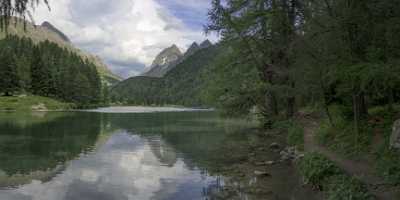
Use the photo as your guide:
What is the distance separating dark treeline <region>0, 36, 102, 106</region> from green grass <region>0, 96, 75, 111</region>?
6.12 meters

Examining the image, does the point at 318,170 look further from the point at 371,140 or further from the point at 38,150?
the point at 38,150

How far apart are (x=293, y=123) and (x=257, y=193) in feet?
54.1

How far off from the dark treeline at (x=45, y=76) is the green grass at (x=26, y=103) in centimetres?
612

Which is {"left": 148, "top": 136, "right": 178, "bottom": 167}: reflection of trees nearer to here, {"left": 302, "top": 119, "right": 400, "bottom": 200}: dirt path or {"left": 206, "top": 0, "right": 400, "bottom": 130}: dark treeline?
{"left": 206, "top": 0, "right": 400, "bottom": 130}: dark treeline

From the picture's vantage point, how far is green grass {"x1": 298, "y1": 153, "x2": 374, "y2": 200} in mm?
10125

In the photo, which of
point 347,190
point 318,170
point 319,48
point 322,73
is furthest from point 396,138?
point 319,48

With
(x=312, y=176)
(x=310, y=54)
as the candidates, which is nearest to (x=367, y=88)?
(x=310, y=54)

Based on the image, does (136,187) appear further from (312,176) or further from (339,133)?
(339,133)

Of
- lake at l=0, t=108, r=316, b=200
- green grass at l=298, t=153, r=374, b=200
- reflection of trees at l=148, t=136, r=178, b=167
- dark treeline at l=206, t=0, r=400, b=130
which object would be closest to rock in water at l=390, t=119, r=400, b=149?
dark treeline at l=206, t=0, r=400, b=130

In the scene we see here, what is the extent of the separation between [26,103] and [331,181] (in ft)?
308

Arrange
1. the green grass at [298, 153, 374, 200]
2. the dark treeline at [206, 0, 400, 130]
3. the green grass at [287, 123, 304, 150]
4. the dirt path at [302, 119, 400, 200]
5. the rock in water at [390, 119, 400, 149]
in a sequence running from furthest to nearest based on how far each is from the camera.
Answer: the green grass at [287, 123, 304, 150], the dark treeline at [206, 0, 400, 130], the rock in water at [390, 119, 400, 149], the dirt path at [302, 119, 400, 200], the green grass at [298, 153, 374, 200]

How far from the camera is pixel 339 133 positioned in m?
19.4

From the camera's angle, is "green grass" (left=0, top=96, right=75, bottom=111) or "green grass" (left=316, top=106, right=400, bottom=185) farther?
"green grass" (left=0, top=96, right=75, bottom=111)

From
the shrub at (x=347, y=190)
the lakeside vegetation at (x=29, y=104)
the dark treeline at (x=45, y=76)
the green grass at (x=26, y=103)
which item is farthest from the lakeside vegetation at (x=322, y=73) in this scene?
the dark treeline at (x=45, y=76)
